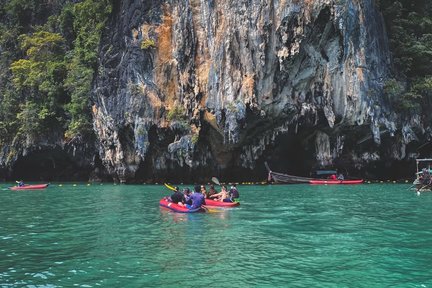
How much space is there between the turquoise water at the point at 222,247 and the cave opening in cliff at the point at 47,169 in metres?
27.9

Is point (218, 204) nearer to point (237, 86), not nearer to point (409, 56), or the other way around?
point (237, 86)

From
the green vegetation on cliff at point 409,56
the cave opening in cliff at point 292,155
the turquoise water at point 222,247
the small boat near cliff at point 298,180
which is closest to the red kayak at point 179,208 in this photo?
the turquoise water at point 222,247

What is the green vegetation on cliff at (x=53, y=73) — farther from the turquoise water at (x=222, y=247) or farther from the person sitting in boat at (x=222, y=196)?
the turquoise water at (x=222, y=247)

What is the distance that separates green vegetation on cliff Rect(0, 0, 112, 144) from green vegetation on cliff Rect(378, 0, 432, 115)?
24.2 meters

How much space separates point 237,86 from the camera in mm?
31953

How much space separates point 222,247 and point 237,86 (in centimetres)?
2189

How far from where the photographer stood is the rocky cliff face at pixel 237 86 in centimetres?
3100

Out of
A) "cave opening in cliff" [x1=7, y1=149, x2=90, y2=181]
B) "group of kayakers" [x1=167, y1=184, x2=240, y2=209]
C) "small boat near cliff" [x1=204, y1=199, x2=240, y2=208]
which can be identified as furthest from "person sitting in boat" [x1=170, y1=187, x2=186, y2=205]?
"cave opening in cliff" [x1=7, y1=149, x2=90, y2=181]

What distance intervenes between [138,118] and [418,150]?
22200mm

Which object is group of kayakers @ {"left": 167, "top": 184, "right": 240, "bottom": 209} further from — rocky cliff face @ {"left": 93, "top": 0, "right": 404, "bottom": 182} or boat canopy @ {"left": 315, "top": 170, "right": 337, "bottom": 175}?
boat canopy @ {"left": 315, "top": 170, "right": 337, "bottom": 175}

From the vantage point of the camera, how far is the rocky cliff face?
102 ft

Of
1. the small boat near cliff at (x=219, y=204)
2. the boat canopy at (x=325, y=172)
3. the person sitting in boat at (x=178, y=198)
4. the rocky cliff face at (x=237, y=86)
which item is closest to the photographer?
the person sitting in boat at (x=178, y=198)

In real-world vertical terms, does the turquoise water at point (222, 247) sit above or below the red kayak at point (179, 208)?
below

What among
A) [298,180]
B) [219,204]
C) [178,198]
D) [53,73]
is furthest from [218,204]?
[53,73]
